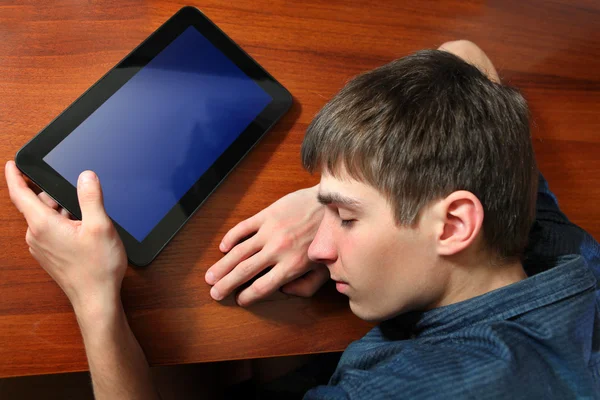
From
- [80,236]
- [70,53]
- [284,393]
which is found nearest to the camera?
[80,236]

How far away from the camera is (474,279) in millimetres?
646

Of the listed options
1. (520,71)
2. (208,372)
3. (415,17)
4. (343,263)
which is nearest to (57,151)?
Answer: (343,263)

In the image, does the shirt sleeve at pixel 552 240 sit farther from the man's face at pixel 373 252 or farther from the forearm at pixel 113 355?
the forearm at pixel 113 355

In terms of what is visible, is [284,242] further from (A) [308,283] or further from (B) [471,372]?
(B) [471,372]

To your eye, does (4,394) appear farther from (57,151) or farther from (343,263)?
(343,263)

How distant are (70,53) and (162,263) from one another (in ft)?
1.07

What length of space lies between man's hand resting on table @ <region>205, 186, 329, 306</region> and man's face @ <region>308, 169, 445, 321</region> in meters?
0.05

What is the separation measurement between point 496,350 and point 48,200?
0.53 meters

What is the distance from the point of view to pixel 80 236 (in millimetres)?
611

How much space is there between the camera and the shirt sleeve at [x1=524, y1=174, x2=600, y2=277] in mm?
Answer: 749

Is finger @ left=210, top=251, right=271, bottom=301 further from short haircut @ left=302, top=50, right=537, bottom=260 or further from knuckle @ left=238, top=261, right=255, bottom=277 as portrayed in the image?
short haircut @ left=302, top=50, right=537, bottom=260

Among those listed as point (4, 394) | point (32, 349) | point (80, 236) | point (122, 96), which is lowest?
point (4, 394)

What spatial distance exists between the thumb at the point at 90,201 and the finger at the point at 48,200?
0.05m

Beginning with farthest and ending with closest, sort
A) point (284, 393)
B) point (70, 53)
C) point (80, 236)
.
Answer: point (284, 393)
point (70, 53)
point (80, 236)
